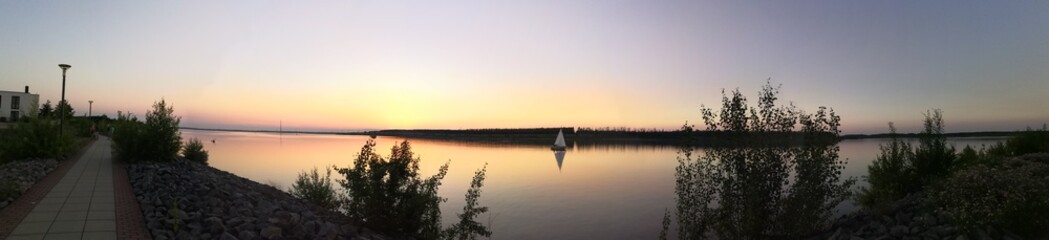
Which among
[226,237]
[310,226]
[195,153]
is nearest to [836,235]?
[310,226]

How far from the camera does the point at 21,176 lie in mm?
11609

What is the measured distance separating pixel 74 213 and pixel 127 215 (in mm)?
845

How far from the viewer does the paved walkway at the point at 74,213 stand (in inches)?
280

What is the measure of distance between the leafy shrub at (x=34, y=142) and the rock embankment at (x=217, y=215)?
7038 mm

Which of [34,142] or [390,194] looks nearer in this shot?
[390,194]

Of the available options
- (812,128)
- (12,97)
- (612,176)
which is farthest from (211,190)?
(12,97)

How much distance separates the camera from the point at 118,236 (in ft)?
23.2

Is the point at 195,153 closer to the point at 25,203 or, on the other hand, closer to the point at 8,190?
the point at 8,190

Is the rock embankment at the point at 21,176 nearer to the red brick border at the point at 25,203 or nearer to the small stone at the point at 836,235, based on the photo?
the red brick border at the point at 25,203

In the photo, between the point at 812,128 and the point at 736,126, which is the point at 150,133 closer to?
the point at 736,126

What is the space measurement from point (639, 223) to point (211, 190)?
34.4ft

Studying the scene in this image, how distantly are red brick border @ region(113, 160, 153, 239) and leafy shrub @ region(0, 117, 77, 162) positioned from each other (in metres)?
7.10

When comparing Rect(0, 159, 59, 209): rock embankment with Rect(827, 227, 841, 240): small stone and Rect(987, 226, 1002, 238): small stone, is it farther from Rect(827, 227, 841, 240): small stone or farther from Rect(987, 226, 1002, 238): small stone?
Rect(987, 226, 1002, 238): small stone

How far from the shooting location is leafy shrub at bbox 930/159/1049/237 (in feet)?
25.1
